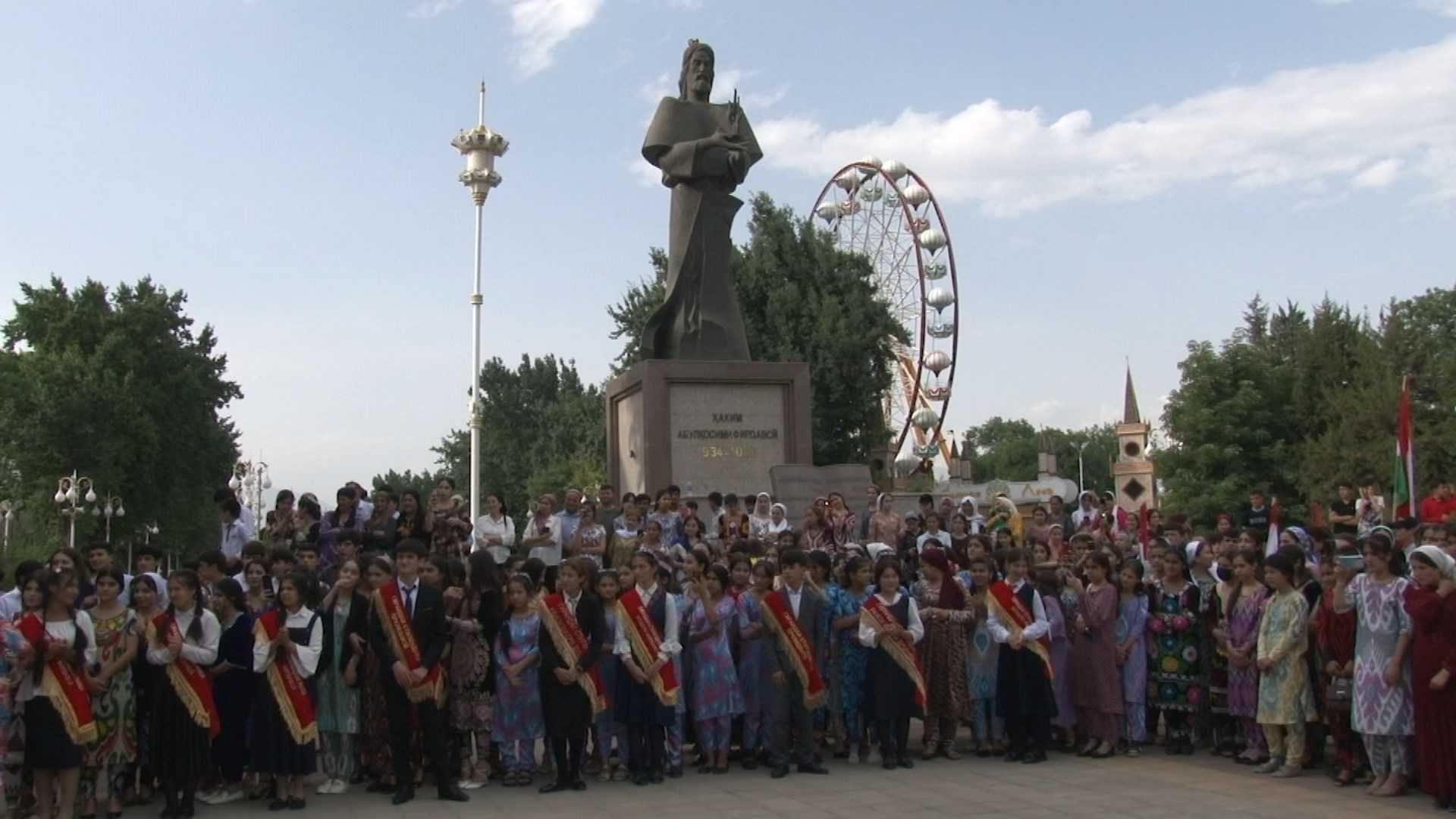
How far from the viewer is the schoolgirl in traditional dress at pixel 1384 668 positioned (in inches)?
326

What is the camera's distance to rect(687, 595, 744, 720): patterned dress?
376 inches

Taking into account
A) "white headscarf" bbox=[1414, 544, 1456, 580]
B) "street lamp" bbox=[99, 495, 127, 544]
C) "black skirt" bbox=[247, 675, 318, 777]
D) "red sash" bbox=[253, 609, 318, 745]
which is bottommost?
"black skirt" bbox=[247, 675, 318, 777]

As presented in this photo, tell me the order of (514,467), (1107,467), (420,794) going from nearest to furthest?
1. (420,794)
2. (514,467)
3. (1107,467)

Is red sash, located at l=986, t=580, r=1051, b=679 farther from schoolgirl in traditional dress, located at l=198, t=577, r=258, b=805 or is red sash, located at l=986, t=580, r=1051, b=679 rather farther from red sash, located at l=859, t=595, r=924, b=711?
schoolgirl in traditional dress, located at l=198, t=577, r=258, b=805

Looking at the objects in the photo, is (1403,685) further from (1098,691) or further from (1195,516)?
(1195,516)

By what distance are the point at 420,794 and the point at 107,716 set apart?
1.96m

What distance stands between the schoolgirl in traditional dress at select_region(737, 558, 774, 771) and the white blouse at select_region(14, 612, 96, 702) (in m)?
4.29

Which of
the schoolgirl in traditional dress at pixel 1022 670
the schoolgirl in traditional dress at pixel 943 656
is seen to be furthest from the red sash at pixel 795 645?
the schoolgirl in traditional dress at pixel 1022 670

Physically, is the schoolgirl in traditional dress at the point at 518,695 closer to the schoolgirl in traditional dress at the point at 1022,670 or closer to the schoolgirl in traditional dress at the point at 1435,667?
the schoolgirl in traditional dress at the point at 1022,670

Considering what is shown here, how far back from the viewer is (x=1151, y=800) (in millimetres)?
8094

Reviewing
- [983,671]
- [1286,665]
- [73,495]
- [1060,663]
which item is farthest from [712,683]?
[73,495]

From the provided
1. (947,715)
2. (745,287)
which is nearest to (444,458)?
(745,287)

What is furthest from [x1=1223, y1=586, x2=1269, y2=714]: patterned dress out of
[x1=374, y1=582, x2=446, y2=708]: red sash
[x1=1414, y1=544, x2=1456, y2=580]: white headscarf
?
[x1=374, y1=582, x2=446, y2=708]: red sash

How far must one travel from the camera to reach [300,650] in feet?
27.8
